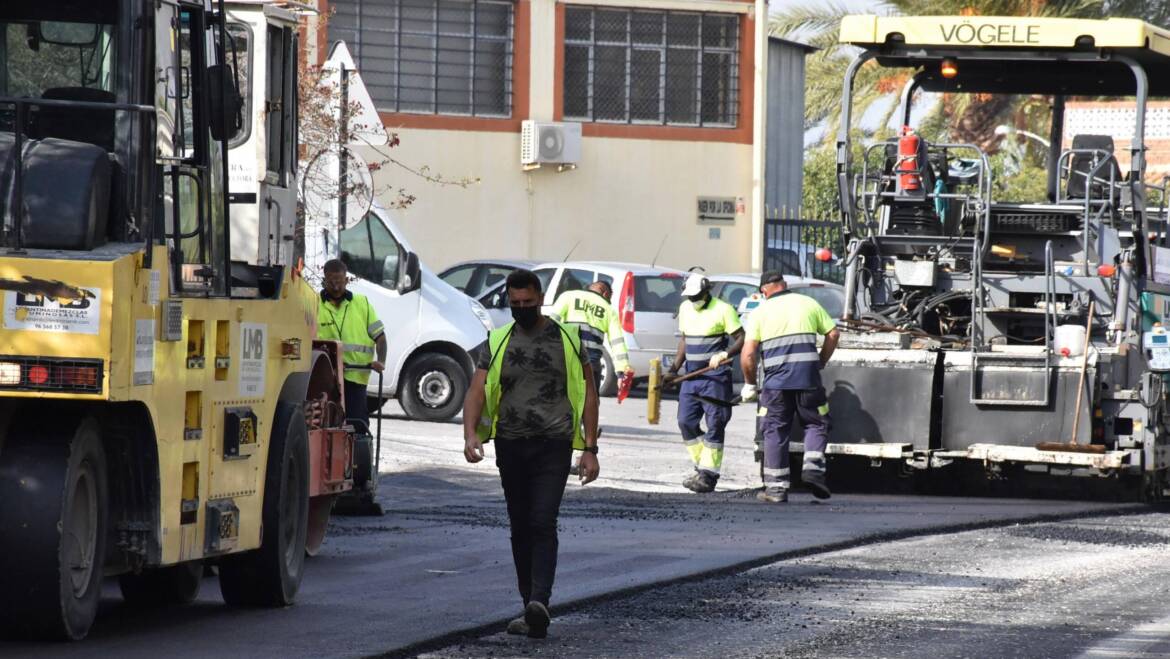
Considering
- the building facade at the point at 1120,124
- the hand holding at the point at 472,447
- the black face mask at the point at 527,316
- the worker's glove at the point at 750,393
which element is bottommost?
the worker's glove at the point at 750,393

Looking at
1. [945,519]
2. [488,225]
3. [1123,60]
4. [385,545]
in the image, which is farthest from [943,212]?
[488,225]

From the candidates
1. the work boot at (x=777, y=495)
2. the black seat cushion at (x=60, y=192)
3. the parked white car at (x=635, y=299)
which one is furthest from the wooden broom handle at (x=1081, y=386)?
the parked white car at (x=635, y=299)

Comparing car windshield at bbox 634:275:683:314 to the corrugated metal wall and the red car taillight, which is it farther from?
the corrugated metal wall

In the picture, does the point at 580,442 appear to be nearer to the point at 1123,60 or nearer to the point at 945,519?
the point at 945,519

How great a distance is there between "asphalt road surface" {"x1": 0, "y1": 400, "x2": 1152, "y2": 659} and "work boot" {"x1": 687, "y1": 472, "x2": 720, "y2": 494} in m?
0.08

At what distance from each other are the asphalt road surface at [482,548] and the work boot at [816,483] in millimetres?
103

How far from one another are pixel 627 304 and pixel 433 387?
4005 mm

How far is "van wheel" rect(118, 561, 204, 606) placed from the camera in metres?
9.66

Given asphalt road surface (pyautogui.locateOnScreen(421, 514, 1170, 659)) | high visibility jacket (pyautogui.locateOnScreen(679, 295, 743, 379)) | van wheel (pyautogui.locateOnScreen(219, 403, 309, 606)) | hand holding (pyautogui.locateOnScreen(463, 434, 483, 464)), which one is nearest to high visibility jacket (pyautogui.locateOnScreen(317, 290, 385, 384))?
high visibility jacket (pyautogui.locateOnScreen(679, 295, 743, 379))

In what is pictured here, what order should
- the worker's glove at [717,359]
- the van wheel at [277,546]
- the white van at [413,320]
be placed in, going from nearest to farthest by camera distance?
the van wheel at [277,546]
the worker's glove at [717,359]
the white van at [413,320]

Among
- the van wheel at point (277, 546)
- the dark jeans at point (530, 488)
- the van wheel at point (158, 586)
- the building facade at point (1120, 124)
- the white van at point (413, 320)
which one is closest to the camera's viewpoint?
the dark jeans at point (530, 488)

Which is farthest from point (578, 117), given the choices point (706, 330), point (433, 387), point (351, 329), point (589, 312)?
point (351, 329)

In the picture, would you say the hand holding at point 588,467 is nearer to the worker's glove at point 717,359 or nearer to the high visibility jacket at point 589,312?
the worker's glove at point 717,359

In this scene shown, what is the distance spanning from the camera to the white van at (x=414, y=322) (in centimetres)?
2069
